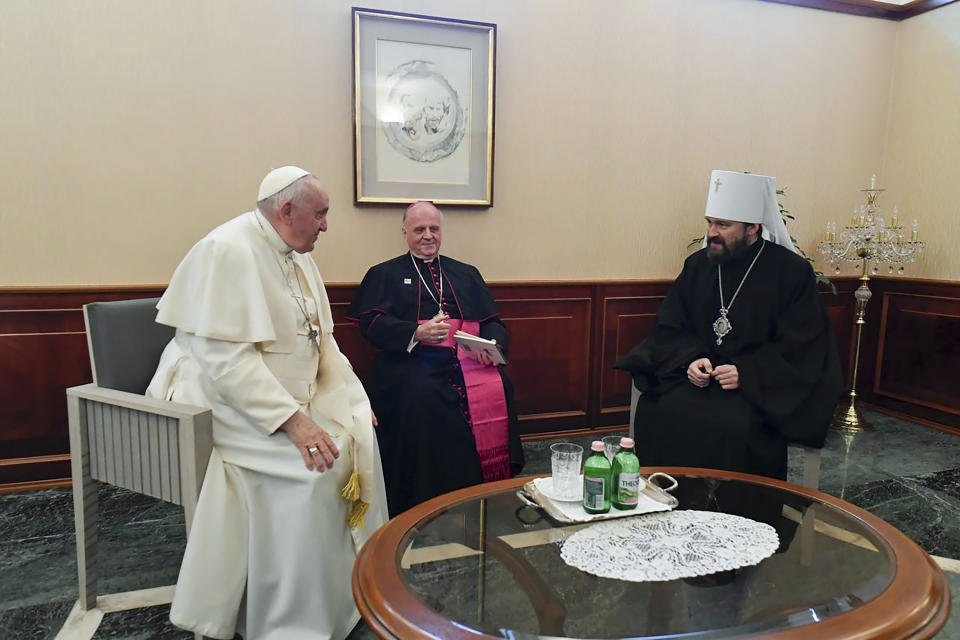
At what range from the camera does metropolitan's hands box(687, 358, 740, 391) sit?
2814 millimetres

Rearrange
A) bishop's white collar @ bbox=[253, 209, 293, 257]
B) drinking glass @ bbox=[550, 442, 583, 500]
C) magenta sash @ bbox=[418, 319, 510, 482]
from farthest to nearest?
magenta sash @ bbox=[418, 319, 510, 482] → bishop's white collar @ bbox=[253, 209, 293, 257] → drinking glass @ bbox=[550, 442, 583, 500]

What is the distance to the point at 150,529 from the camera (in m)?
2.82

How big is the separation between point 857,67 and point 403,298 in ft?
12.2

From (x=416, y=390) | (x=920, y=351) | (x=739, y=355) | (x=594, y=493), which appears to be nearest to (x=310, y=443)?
(x=594, y=493)

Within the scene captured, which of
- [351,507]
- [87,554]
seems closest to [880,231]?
[351,507]

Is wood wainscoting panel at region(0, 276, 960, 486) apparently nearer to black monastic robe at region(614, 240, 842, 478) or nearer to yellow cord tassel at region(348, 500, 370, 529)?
black monastic robe at region(614, 240, 842, 478)

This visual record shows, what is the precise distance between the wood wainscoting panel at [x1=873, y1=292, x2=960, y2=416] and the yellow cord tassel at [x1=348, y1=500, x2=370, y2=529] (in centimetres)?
410

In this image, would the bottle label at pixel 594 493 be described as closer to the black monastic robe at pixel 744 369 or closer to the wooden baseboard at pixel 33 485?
the black monastic robe at pixel 744 369

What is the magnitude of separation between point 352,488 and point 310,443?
0.21 metres

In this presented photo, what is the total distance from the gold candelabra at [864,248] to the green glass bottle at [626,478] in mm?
3280

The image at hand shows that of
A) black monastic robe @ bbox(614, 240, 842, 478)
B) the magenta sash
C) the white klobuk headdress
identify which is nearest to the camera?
black monastic robe @ bbox(614, 240, 842, 478)

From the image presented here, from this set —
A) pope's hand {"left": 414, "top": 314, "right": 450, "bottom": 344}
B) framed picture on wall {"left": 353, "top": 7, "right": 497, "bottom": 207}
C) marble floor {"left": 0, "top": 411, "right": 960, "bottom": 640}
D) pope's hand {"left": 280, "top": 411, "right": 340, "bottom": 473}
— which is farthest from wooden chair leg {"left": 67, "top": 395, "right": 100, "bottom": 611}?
framed picture on wall {"left": 353, "top": 7, "right": 497, "bottom": 207}

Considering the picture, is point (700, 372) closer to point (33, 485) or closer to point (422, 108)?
point (422, 108)

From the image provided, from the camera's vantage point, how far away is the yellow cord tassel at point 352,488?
6.95ft
